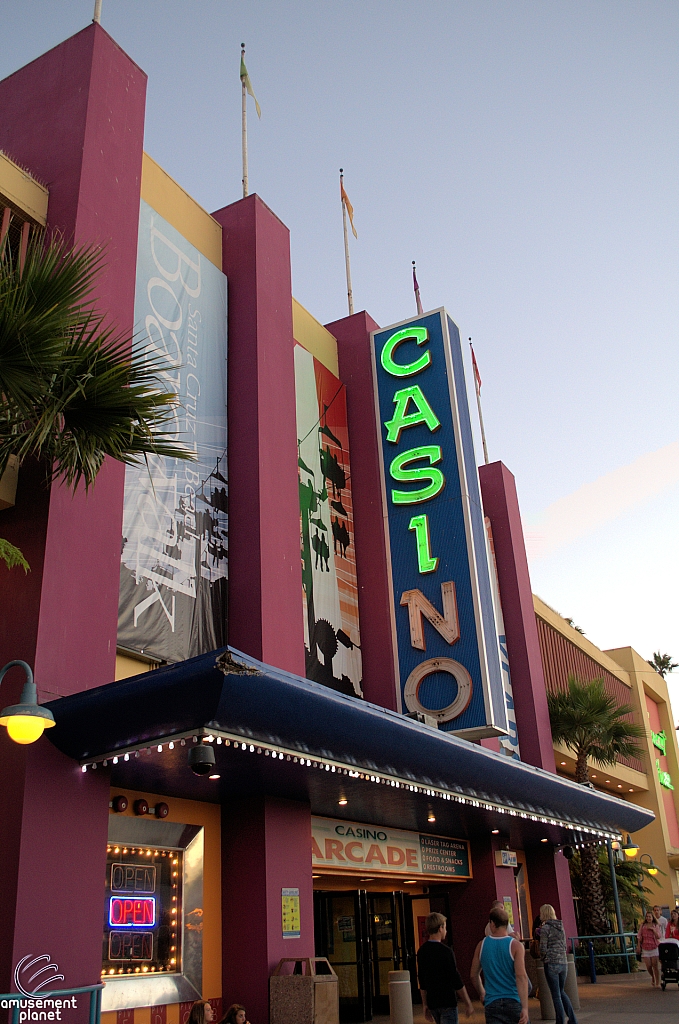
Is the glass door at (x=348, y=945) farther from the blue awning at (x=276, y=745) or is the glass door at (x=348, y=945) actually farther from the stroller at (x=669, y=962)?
the stroller at (x=669, y=962)

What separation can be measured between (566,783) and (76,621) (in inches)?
418

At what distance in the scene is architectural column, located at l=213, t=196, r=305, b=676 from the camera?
14.0 metres

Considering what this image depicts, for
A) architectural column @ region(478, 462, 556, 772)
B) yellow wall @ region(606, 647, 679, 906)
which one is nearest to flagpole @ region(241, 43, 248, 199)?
architectural column @ region(478, 462, 556, 772)

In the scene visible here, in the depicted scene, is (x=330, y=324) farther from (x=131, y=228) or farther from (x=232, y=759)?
(x=232, y=759)

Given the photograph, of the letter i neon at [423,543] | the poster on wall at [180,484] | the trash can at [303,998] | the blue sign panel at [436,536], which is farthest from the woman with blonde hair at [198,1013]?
the letter i neon at [423,543]

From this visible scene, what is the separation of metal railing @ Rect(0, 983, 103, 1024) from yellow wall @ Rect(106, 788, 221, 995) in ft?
9.78

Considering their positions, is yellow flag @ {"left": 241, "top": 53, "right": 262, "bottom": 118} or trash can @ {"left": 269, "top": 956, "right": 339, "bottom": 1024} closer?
trash can @ {"left": 269, "top": 956, "right": 339, "bottom": 1024}

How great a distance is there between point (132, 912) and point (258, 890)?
1.86 m

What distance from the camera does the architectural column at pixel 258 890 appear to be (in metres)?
12.3

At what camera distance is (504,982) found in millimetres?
7672

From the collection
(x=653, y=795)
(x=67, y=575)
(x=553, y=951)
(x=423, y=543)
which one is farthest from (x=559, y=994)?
(x=653, y=795)

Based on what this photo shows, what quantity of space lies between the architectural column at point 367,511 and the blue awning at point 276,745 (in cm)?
299

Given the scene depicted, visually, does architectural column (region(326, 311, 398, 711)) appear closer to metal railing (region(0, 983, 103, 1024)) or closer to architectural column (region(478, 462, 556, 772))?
architectural column (region(478, 462, 556, 772))

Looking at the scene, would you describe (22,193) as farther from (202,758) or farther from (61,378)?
(202,758)
